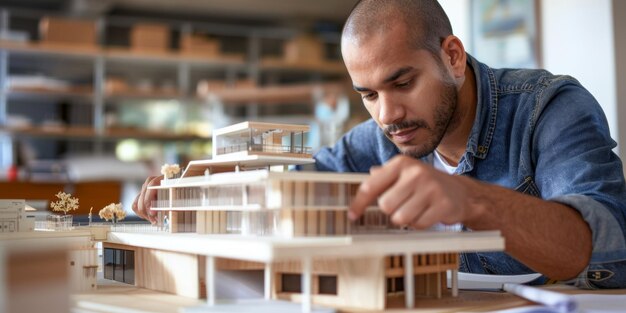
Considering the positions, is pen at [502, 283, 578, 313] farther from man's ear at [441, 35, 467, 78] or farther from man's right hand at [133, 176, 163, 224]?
man's right hand at [133, 176, 163, 224]

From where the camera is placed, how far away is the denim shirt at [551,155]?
175 cm

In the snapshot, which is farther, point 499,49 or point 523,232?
point 499,49

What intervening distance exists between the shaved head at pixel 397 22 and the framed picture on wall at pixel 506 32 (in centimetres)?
296

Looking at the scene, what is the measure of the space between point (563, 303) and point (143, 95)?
7.71m

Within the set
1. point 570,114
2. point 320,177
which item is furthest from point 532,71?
point 320,177

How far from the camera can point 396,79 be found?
1991 mm

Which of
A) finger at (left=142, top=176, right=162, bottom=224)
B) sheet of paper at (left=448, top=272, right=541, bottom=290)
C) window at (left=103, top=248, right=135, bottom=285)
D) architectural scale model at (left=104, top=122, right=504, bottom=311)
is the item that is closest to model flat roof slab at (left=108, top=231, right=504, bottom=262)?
architectural scale model at (left=104, top=122, right=504, bottom=311)

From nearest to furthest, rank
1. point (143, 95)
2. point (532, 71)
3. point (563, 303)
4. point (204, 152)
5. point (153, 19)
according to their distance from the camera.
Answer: point (563, 303) → point (532, 71) → point (143, 95) → point (204, 152) → point (153, 19)

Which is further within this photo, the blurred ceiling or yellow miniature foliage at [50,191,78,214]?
the blurred ceiling

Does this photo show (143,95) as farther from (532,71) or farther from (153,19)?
(532,71)

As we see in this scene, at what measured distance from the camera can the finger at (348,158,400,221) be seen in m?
1.38

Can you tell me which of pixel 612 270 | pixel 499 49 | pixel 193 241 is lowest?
pixel 612 270

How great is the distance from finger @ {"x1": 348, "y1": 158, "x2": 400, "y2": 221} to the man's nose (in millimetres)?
639

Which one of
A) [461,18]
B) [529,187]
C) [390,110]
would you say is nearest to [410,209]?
[390,110]
